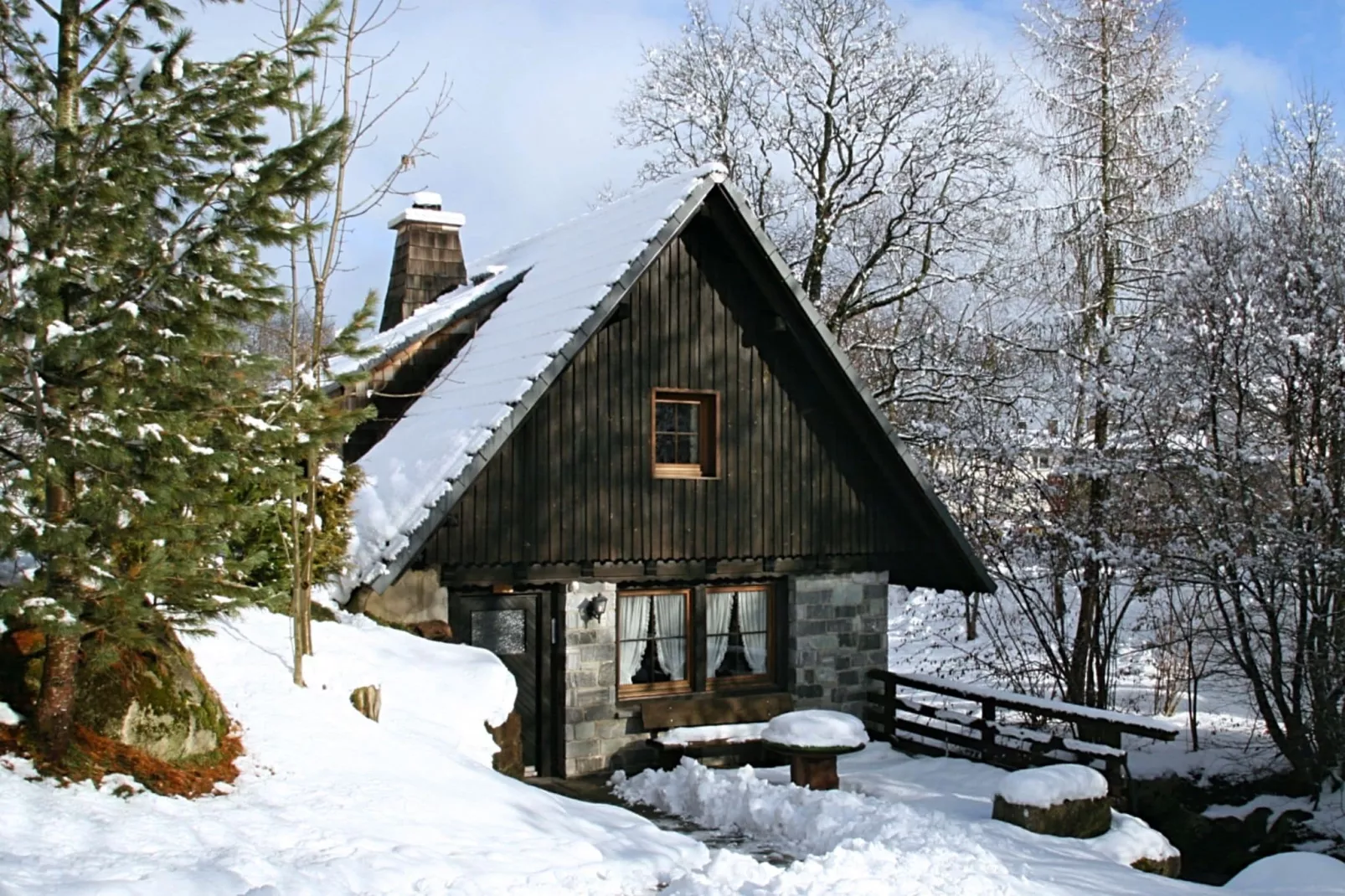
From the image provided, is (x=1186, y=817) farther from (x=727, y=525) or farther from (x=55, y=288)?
(x=55, y=288)

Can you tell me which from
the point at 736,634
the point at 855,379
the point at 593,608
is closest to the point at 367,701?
the point at 593,608

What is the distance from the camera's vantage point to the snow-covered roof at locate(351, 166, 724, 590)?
11.0 metres

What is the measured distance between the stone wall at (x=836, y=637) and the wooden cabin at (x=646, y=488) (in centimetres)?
2

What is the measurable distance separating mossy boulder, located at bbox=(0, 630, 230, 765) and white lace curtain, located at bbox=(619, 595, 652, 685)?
20.4ft

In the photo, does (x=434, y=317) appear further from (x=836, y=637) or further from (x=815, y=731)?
(x=815, y=731)

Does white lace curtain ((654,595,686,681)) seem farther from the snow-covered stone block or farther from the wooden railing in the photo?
the snow-covered stone block

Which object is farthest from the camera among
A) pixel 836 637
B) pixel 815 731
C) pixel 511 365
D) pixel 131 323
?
pixel 836 637

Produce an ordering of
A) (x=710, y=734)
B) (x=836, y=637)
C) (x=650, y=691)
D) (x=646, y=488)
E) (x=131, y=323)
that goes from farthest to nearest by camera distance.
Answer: (x=836, y=637) < (x=650, y=691) < (x=710, y=734) < (x=646, y=488) < (x=131, y=323)

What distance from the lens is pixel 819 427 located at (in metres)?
13.9

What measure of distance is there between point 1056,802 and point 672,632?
15.7 ft

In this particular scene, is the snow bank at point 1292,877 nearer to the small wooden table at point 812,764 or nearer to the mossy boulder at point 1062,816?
the mossy boulder at point 1062,816

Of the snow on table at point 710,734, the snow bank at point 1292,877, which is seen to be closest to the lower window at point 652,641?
the snow on table at point 710,734

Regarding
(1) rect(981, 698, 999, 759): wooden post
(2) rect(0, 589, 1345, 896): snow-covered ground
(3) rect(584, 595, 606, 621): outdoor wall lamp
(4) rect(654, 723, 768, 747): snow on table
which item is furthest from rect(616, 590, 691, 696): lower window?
(1) rect(981, 698, 999, 759): wooden post

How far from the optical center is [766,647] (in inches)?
555
